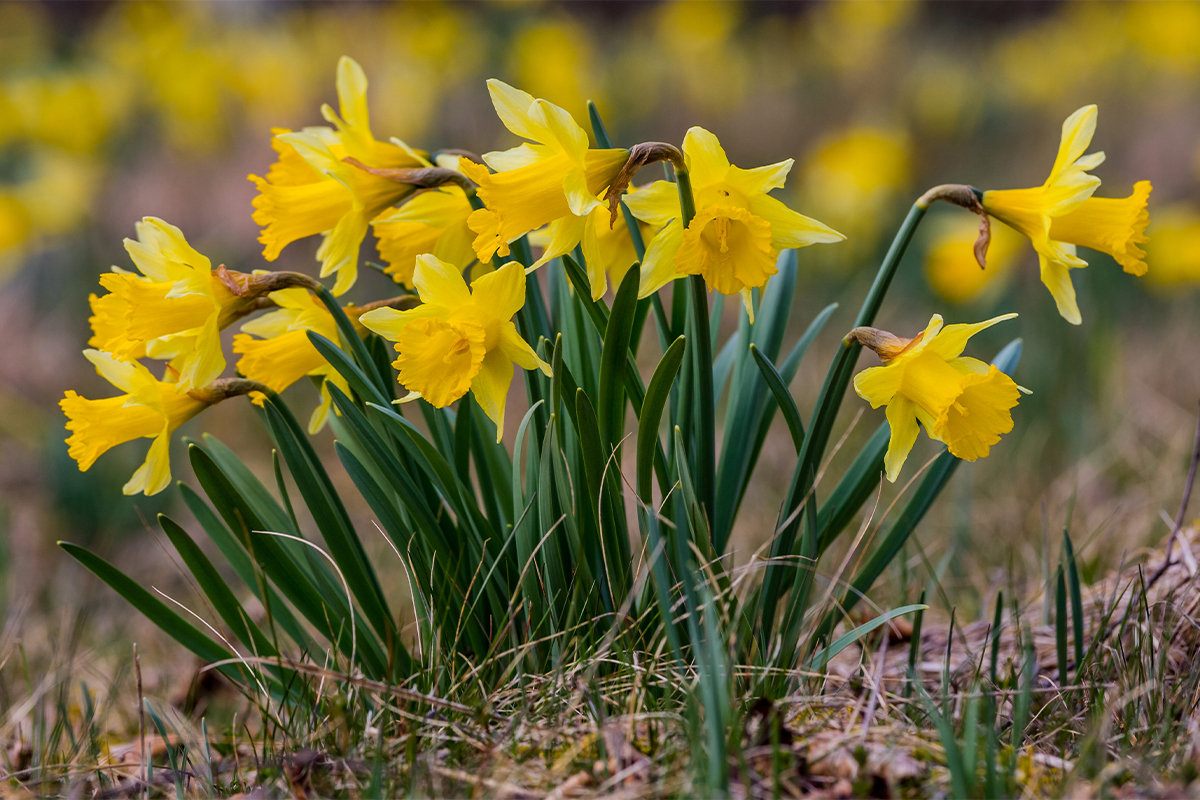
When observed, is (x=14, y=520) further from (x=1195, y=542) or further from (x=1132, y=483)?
(x=1132, y=483)

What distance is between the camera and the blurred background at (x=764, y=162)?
2.77 meters

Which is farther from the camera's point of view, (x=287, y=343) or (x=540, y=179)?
(x=287, y=343)

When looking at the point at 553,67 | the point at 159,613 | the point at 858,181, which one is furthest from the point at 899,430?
the point at 553,67

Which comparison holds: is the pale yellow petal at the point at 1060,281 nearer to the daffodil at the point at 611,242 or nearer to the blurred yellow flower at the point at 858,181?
the daffodil at the point at 611,242

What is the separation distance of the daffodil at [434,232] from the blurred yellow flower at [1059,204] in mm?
680

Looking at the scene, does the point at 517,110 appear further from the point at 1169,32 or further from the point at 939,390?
the point at 1169,32

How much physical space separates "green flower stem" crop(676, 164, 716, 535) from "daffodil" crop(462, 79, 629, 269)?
106mm

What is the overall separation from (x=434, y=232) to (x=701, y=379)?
0.41 metres

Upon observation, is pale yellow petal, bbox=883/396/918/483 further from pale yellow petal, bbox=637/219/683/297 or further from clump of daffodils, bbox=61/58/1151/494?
pale yellow petal, bbox=637/219/683/297

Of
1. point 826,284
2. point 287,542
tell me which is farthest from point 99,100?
point 287,542

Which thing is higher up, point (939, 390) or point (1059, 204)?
point (1059, 204)

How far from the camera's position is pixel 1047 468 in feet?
9.55

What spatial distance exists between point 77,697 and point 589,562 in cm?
130

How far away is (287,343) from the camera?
119 centimetres
